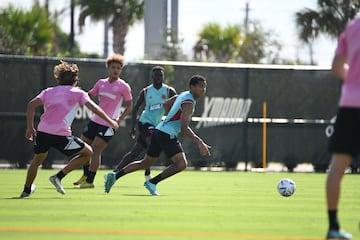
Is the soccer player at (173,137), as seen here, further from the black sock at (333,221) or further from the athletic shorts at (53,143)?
the black sock at (333,221)

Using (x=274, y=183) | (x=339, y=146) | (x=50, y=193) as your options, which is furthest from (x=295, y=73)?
(x=339, y=146)

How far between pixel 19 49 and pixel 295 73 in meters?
17.0

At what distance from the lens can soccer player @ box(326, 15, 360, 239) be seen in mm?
10086

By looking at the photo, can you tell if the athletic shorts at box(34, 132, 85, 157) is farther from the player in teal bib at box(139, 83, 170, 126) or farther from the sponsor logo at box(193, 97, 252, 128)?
the sponsor logo at box(193, 97, 252, 128)

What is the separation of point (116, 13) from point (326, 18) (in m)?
11.3

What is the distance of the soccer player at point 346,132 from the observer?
33.1 feet

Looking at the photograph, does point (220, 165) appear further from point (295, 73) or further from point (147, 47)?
point (147, 47)

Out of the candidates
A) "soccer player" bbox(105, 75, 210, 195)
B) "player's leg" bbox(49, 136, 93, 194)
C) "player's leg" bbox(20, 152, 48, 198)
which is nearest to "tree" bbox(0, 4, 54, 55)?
"soccer player" bbox(105, 75, 210, 195)

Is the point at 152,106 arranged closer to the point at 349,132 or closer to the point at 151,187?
the point at 151,187

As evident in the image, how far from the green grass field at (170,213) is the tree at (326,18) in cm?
3004

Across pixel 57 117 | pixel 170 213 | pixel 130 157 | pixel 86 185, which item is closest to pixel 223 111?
pixel 130 157

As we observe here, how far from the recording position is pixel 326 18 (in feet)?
165

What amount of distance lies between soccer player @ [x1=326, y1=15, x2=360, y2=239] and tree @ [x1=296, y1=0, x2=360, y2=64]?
39.9 meters

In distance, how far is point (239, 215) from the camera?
13477 mm
